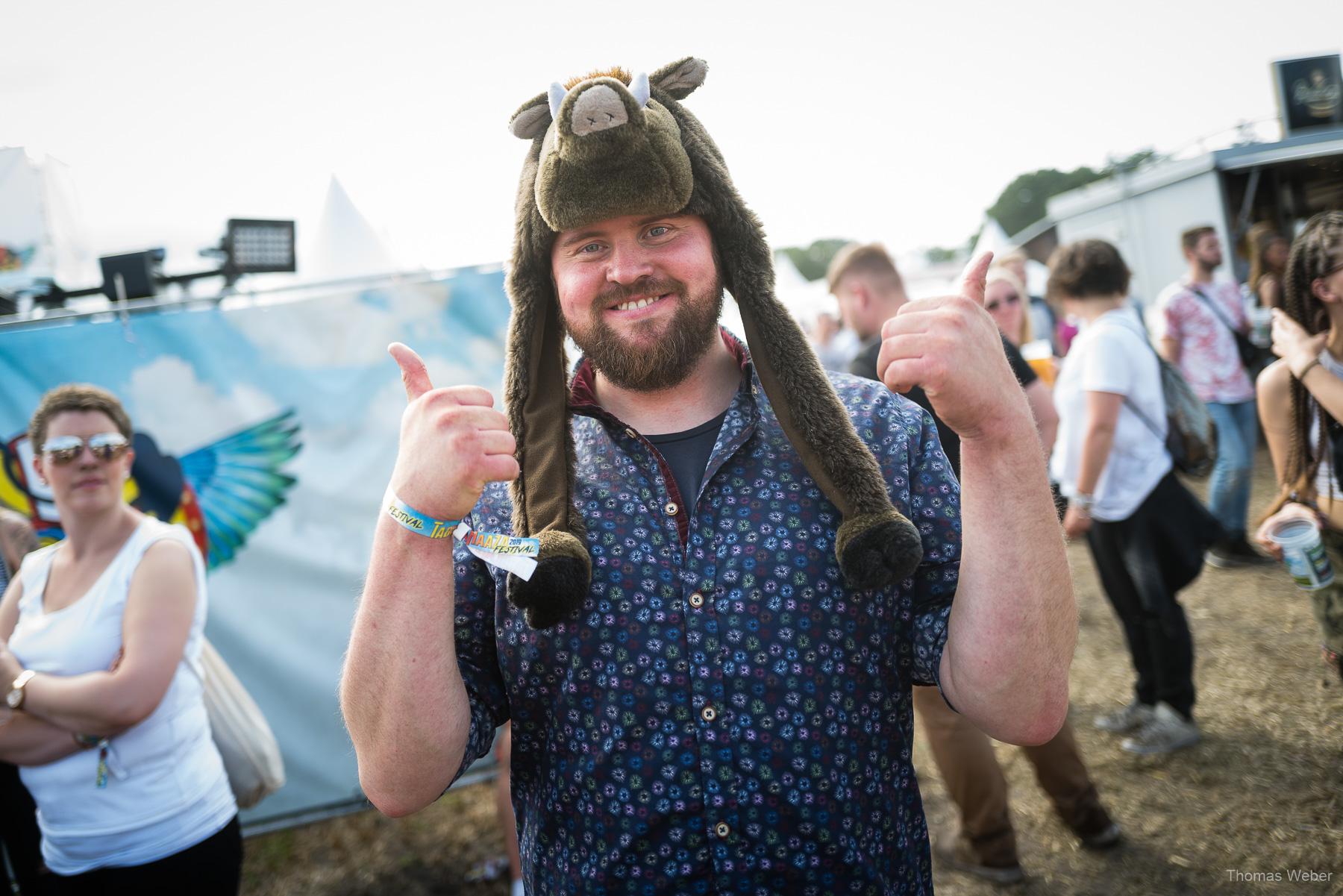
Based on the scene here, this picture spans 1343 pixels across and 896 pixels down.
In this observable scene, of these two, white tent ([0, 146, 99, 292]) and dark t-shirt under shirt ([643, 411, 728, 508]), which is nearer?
dark t-shirt under shirt ([643, 411, 728, 508])

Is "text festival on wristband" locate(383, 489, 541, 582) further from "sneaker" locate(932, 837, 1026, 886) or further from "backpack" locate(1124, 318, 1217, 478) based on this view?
"backpack" locate(1124, 318, 1217, 478)

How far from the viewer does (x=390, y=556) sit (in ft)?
4.16

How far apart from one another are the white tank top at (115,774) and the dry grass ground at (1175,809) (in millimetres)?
1439

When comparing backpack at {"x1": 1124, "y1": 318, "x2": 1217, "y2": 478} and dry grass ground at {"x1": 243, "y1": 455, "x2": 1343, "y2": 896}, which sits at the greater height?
backpack at {"x1": 1124, "y1": 318, "x2": 1217, "y2": 478}

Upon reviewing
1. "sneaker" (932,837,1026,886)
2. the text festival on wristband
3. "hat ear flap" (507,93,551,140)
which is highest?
"hat ear flap" (507,93,551,140)

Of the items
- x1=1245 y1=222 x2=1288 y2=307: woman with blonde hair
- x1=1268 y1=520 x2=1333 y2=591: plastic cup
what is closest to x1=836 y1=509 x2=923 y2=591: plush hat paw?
x1=1268 y1=520 x2=1333 y2=591: plastic cup

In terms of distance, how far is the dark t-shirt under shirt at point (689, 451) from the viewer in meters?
1.57

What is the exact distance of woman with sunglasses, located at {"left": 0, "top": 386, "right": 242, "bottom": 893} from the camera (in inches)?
88.9

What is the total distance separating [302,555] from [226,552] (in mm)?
350

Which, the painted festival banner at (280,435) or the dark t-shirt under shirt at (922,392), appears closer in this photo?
the dark t-shirt under shirt at (922,392)

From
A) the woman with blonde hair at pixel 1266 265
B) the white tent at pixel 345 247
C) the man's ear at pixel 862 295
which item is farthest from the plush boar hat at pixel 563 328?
the woman with blonde hair at pixel 1266 265

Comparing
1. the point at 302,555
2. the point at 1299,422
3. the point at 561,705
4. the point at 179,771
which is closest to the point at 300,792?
the point at 302,555

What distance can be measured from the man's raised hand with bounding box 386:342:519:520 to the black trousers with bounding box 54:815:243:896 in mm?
1834

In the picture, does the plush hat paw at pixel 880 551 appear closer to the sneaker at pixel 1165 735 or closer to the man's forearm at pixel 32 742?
the man's forearm at pixel 32 742
